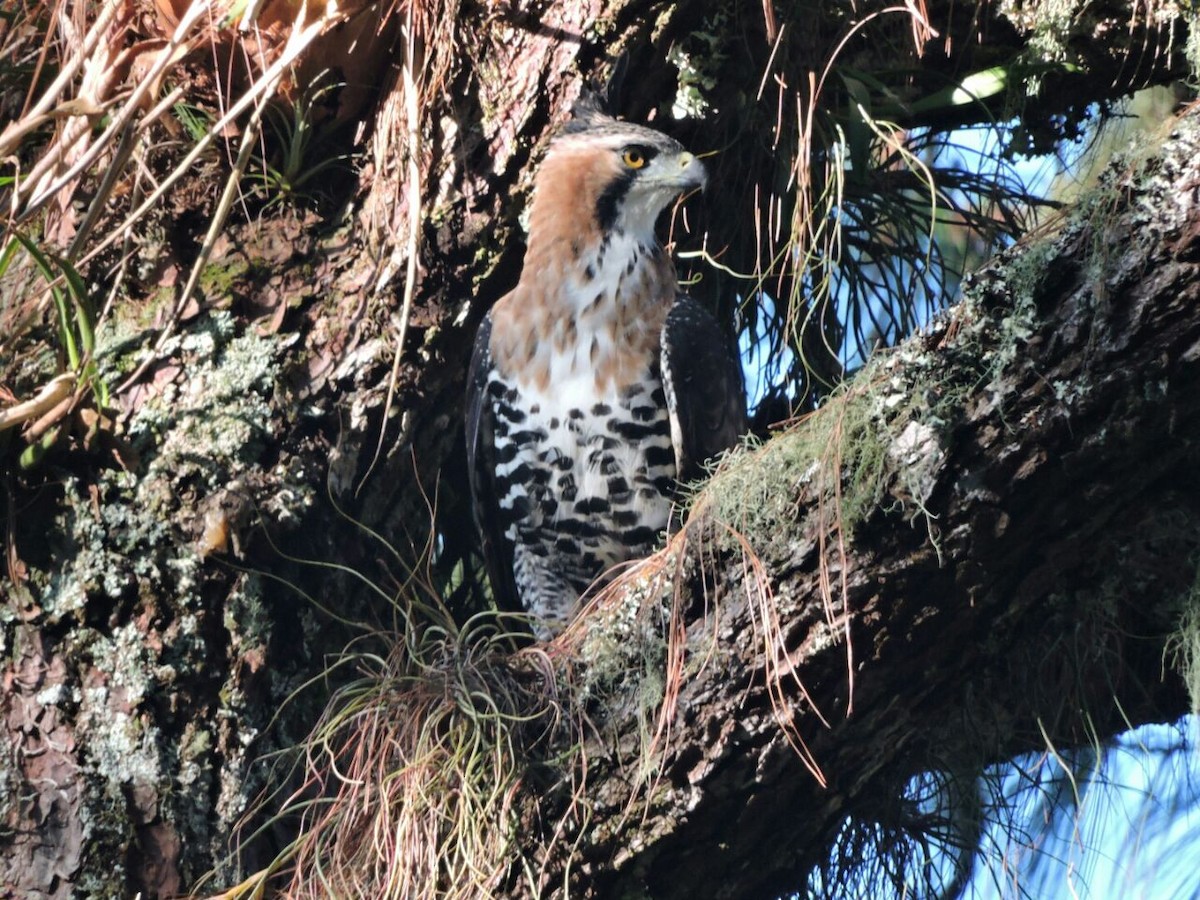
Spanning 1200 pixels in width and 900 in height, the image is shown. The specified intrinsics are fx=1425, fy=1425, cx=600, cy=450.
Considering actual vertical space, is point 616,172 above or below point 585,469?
above

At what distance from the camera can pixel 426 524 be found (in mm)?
3469

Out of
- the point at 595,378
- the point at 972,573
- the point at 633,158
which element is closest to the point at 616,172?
the point at 633,158

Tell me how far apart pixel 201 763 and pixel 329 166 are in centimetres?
136

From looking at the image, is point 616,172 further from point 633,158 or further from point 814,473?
point 814,473

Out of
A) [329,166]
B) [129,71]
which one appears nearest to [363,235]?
[329,166]

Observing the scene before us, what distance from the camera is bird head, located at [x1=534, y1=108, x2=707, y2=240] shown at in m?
3.45

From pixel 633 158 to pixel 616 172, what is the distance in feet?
0.23

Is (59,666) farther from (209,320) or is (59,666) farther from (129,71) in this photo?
(129,71)

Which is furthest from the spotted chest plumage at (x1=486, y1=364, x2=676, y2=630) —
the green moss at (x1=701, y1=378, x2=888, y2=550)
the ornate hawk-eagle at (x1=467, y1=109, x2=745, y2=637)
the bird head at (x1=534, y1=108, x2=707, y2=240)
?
the green moss at (x1=701, y1=378, x2=888, y2=550)

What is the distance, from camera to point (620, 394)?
362cm

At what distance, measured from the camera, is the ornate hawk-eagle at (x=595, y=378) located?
360 centimetres

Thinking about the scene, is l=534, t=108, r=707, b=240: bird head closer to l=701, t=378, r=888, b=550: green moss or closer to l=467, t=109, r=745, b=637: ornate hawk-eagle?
l=467, t=109, r=745, b=637: ornate hawk-eagle

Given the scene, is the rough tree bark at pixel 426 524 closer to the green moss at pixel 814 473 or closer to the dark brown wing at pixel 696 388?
the green moss at pixel 814 473

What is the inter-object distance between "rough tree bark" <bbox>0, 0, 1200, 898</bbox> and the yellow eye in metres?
0.14
